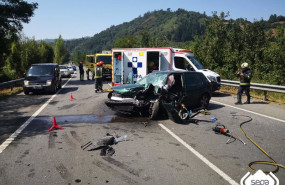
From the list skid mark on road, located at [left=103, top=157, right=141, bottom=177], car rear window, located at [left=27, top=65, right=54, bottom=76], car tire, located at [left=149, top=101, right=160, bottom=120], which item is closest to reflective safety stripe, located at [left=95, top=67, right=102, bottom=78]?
car rear window, located at [left=27, top=65, right=54, bottom=76]

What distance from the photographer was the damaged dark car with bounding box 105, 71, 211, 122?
7988mm

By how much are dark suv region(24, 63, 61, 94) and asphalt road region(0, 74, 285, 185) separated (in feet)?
19.1

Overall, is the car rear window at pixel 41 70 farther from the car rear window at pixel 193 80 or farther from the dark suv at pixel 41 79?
the car rear window at pixel 193 80

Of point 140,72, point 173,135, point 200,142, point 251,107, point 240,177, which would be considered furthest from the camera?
point 140,72

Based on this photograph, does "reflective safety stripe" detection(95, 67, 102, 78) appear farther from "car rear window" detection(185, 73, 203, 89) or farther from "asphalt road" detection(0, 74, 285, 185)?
"car rear window" detection(185, 73, 203, 89)

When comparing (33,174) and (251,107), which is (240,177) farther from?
(251,107)

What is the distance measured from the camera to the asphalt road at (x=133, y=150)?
13.1 feet

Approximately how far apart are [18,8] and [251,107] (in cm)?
1950

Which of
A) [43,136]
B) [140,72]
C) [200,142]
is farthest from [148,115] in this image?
[140,72]

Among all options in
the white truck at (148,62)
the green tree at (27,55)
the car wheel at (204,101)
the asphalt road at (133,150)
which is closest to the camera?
the asphalt road at (133,150)

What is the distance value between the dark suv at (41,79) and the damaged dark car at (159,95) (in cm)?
725

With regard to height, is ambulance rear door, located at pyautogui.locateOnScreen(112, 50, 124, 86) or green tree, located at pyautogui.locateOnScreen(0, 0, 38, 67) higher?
green tree, located at pyautogui.locateOnScreen(0, 0, 38, 67)

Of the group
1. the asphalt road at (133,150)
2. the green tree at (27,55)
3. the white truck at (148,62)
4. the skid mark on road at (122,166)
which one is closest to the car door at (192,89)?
the asphalt road at (133,150)

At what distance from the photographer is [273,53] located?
16.9 meters
